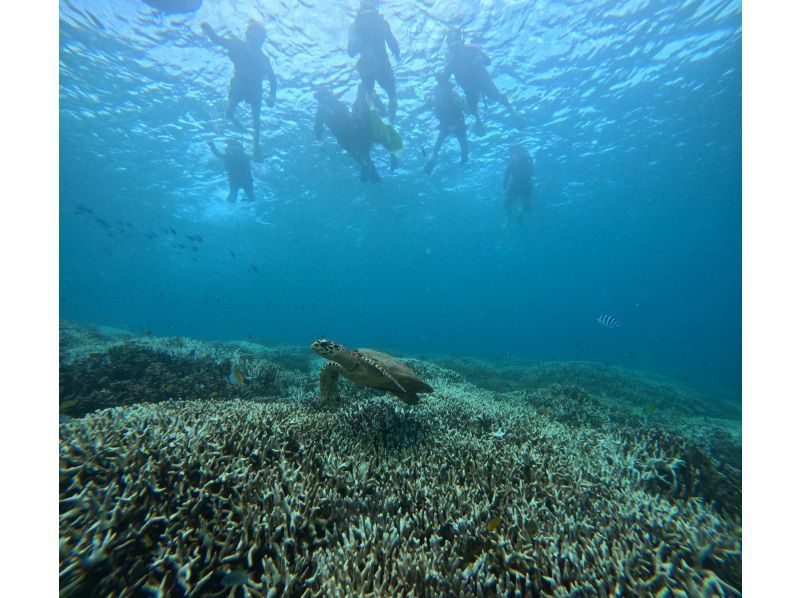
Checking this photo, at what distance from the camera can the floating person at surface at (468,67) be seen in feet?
55.2

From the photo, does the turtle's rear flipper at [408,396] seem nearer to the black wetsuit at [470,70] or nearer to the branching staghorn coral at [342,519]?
the branching staghorn coral at [342,519]

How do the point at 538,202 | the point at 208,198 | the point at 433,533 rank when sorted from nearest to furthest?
the point at 433,533
the point at 208,198
the point at 538,202

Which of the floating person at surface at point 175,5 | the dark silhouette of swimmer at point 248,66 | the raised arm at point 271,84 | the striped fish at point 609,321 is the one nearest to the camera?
the striped fish at point 609,321

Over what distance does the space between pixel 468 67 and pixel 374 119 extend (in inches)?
246

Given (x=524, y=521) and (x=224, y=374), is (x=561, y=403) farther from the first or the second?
(x=224, y=374)

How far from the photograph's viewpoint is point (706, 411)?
12.2 meters

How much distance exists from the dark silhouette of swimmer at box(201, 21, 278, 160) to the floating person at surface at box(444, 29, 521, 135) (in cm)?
1032

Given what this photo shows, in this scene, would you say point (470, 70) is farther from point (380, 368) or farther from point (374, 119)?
point (380, 368)

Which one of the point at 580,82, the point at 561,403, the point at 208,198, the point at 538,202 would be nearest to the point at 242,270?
the point at 208,198

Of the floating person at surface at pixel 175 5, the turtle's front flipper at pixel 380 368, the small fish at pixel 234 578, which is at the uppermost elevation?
the floating person at surface at pixel 175 5

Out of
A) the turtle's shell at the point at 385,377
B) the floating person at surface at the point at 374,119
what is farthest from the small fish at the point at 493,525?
the floating person at surface at the point at 374,119

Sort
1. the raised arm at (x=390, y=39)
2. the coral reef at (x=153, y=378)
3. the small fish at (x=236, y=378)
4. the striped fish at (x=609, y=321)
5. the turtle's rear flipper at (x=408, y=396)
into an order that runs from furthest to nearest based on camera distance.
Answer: the raised arm at (x=390, y=39), the striped fish at (x=609, y=321), the small fish at (x=236, y=378), the coral reef at (x=153, y=378), the turtle's rear flipper at (x=408, y=396)

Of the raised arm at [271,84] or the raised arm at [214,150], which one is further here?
the raised arm at [214,150]
